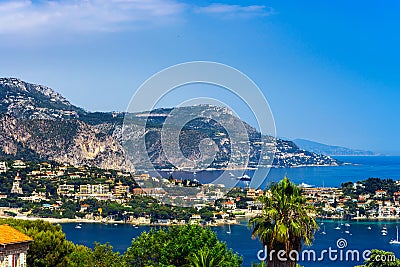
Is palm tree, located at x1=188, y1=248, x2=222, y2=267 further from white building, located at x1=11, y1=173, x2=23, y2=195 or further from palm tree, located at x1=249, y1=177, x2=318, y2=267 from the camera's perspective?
white building, located at x1=11, y1=173, x2=23, y2=195

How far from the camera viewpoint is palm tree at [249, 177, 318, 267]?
8.10 m

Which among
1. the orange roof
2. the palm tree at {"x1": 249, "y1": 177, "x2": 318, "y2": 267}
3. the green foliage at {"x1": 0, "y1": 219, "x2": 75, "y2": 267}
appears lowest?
the green foliage at {"x1": 0, "y1": 219, "x2": 75, "y2": 267}

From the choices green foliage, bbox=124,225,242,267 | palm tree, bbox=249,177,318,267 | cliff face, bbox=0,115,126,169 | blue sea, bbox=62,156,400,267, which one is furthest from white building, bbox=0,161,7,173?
palm tree, bbox=249,177,318,267

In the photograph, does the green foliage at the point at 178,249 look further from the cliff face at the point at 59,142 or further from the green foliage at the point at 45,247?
the cliff face at the point at 59,142

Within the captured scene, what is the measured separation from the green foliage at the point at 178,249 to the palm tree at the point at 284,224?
1720 mm

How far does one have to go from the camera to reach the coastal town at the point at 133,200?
191 ft

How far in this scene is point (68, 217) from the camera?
62.8 meters

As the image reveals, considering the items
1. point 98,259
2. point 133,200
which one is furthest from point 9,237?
point 133,200

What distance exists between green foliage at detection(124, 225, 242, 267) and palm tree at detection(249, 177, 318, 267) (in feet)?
5.64

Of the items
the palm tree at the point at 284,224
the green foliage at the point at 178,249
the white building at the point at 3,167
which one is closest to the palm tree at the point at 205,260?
the green foliage at the point at 178,249

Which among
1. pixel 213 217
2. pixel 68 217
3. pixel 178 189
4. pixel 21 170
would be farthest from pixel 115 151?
pixel 178 189

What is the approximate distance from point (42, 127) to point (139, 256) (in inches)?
3762

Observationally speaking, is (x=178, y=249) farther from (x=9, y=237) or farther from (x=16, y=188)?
(x=16, y=188)

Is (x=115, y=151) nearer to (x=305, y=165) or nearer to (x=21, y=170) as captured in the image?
(x=21, y=170)
